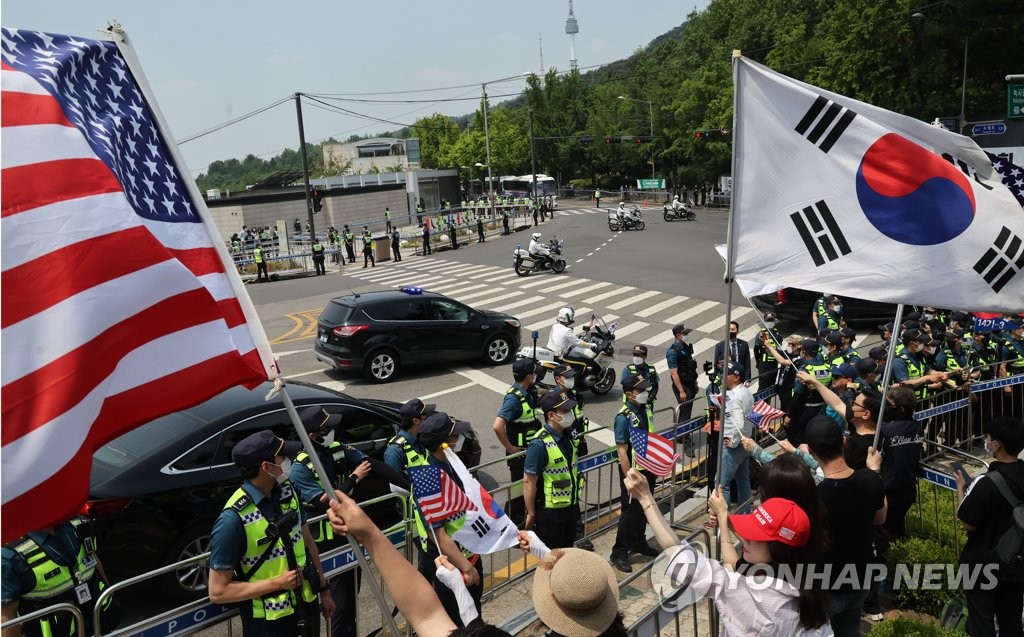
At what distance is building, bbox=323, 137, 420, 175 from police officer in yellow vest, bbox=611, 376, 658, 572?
109587mm

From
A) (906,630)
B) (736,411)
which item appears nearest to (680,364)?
(736,411)

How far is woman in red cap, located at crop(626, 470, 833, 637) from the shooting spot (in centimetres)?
337

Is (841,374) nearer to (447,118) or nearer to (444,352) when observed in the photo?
(444,352)

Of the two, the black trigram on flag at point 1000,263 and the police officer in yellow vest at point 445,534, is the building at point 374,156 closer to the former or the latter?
the police officer in yellow vest at point 445,534

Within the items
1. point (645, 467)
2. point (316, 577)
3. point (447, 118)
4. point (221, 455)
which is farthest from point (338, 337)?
point (447, 118)

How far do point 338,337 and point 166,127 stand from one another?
1101 centimetres

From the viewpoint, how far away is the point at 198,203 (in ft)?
10.3

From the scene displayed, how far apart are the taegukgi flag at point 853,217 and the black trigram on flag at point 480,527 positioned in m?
2.19

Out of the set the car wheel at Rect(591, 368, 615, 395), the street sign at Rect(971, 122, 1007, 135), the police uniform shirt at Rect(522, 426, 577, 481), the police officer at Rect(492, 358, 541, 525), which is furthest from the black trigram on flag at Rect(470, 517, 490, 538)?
the street sign at Rect(971, 122, 1007, 135)

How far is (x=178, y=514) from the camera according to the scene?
635 cm

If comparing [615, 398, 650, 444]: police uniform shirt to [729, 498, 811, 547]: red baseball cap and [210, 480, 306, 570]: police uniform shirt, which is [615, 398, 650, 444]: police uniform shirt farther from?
[210, 480, 306, 570]: police uniform shirt

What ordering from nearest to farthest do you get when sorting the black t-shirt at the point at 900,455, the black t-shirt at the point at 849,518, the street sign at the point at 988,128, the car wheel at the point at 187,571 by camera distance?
the black t-shirt at the point at 849,518 → the black t-shirt at the point at 900,455 → the car wheel at the point at 187,571 → the street sign at the point at 988,128

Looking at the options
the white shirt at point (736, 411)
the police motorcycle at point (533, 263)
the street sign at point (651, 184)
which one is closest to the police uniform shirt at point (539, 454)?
the white shirt at point (736, 411)
